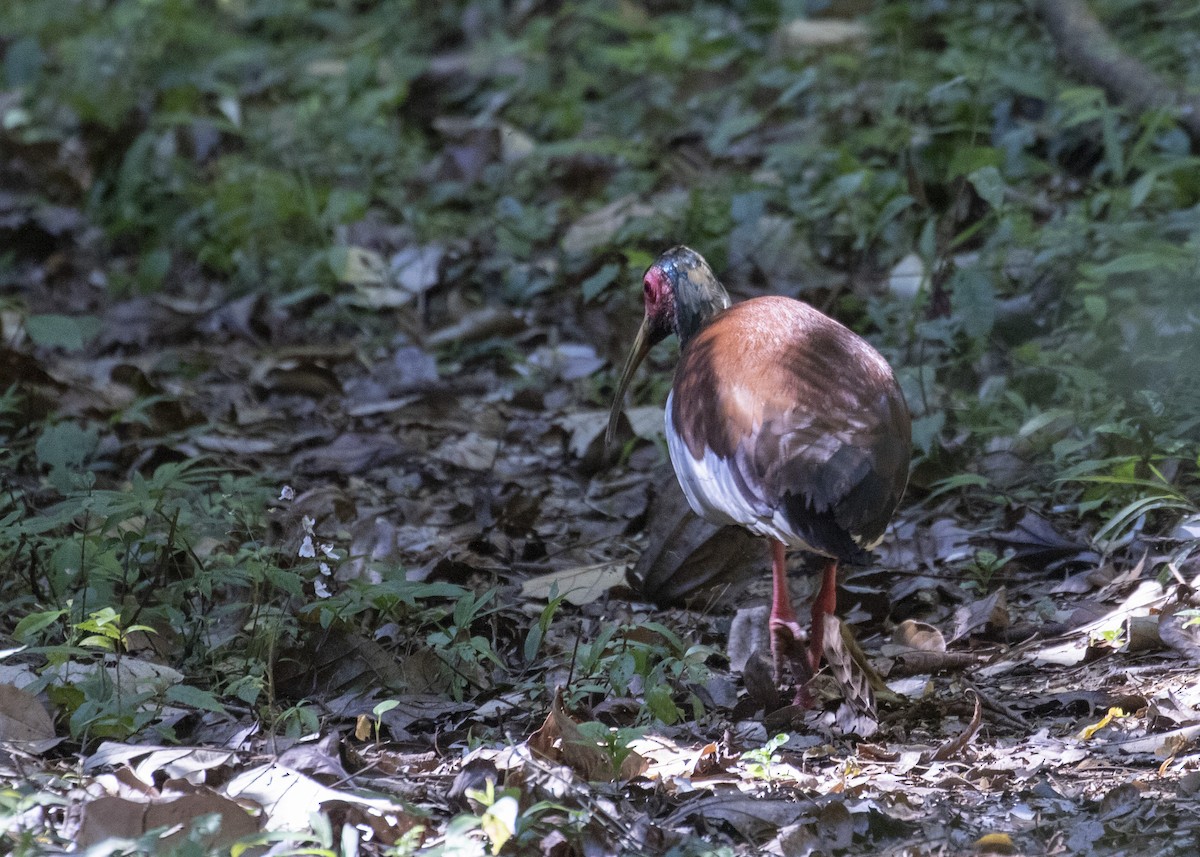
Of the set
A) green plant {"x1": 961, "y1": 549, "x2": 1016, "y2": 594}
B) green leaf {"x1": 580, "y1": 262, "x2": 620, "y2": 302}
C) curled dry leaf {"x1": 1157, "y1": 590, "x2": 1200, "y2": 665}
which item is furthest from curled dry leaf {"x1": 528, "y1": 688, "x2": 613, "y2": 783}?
green leaf {"x1": 580, "y1": 262, "x2": 620, "y2": 302}

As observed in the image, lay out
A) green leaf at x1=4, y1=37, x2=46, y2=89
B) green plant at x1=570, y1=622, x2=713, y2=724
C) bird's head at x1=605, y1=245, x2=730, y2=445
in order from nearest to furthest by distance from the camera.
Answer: green plant at x1=570, y1=622, x2=713, y2=724, bird's head at x1=605, y1=245, x2=730, y2=445, green leaf at x1=4, y1=37, x2=46, y2=89

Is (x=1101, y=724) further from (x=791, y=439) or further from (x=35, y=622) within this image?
(x=35, y=622)

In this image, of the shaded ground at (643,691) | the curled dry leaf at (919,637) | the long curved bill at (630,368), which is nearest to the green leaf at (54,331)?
the shaded ground at (643,691)

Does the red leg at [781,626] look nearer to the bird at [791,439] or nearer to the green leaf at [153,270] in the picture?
the bird at [791,439]

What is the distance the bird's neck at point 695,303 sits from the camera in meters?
4.54

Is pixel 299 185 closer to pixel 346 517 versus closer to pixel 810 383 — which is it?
pixel 346 517

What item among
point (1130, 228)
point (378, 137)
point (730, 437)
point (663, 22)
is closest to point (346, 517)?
point (730, 437)

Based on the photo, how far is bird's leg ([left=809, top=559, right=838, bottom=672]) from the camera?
12.2ft

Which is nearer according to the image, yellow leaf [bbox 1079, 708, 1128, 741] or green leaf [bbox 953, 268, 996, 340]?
yellow leaf [bbox 1079, 708, 1128, 741]

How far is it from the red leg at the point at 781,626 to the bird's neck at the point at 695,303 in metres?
0.99

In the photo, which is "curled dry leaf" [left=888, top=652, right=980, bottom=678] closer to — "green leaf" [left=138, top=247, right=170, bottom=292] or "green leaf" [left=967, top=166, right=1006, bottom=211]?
"green leaf" [left=967, top=166, right=1006, bottom=211]

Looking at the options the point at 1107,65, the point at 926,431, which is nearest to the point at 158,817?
the point at 926,431

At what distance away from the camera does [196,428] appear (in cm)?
565

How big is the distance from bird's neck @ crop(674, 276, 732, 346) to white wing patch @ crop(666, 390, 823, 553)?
0.61 m
